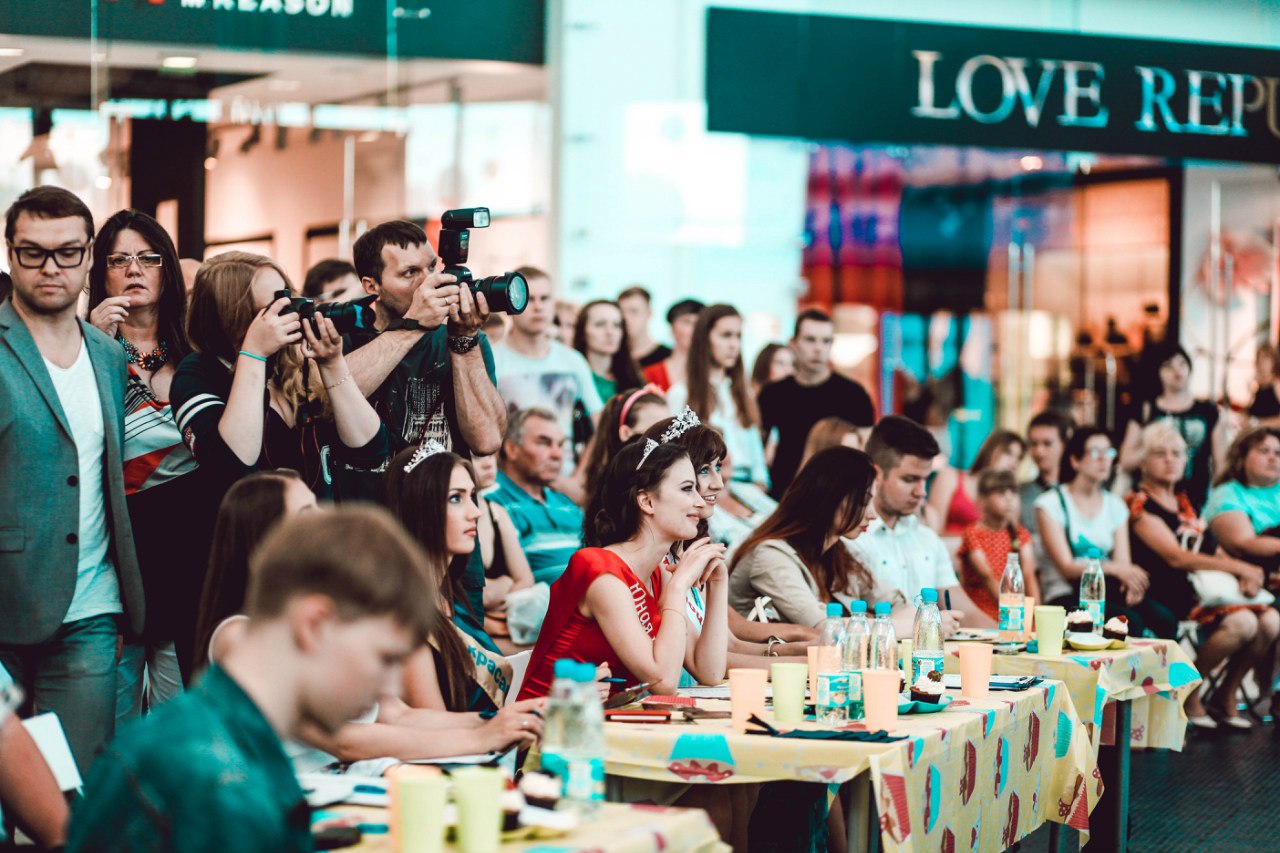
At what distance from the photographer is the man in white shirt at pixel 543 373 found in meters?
6.36

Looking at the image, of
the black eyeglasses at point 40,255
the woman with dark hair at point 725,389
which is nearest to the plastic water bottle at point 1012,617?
the woman with dark hair at point 725,389

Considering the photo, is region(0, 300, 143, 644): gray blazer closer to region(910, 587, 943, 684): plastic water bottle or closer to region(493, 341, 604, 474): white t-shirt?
region(910, 587, 943, 684): plastic water bottle

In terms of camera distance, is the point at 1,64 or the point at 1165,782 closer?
the point at 1165,782

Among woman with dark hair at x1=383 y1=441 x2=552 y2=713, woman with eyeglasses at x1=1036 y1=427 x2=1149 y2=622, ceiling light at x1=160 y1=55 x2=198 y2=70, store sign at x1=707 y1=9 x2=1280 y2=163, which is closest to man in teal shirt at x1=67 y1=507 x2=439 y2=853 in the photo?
woman with dark hair at x1=383 y1=441 x2=552 y2=713

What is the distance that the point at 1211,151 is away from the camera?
31.7 ft

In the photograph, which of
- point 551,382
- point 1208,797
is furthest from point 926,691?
point 551,382

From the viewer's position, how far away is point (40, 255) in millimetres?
3434

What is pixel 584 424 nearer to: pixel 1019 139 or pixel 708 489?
pixel 708 489

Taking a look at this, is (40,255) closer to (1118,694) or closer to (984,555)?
(1118,694)

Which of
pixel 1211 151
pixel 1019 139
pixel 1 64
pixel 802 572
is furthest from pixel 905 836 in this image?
pixel 1211 151

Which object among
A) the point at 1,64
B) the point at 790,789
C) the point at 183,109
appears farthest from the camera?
the point at 183,109

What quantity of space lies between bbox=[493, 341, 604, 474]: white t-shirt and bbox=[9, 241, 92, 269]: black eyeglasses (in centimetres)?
288

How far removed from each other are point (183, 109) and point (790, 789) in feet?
17.4

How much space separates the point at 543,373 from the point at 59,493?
313 centimetres
